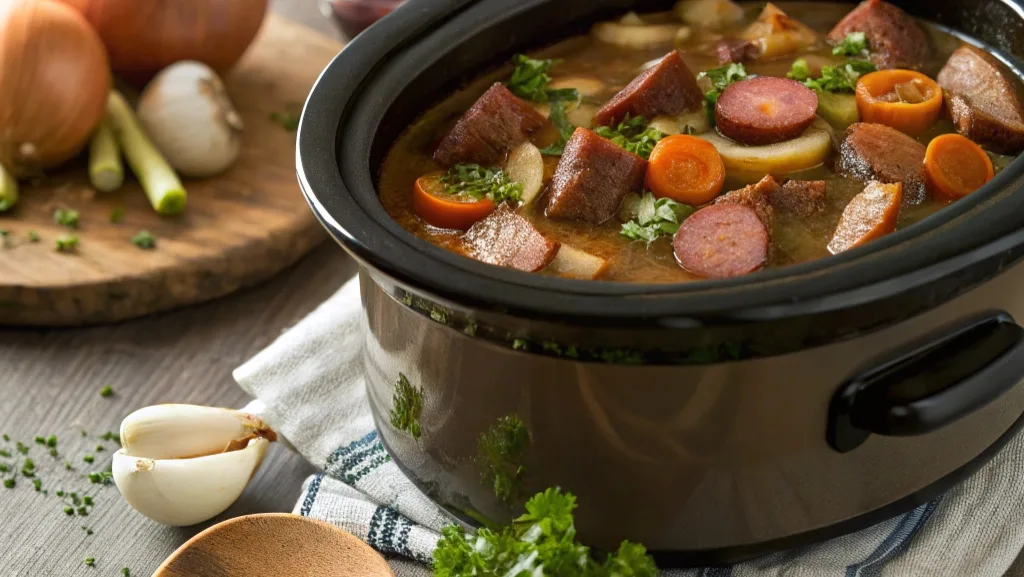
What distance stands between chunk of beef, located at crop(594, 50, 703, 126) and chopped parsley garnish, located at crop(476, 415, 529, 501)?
84 centimetres

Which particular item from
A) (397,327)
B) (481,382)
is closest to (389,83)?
(397,327)

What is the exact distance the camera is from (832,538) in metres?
2.12

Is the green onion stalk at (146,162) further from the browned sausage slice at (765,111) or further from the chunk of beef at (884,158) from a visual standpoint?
the chunk of beef at (884,158)

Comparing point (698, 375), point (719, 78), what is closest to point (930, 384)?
point (698, 375)

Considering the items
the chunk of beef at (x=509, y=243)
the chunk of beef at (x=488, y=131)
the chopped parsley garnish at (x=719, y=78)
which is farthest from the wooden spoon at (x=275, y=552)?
the chopped parsley garnish at (x=719, y=78)

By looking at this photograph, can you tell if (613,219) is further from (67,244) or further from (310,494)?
(67,244)

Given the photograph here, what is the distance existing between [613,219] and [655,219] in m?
0.10

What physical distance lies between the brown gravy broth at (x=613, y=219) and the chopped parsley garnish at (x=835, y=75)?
3.8 inches

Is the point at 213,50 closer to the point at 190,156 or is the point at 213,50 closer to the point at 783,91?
the point at 190,156

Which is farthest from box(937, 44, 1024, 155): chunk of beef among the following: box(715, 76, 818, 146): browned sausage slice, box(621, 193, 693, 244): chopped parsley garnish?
box(621, 193, 693, 244): chopped parsley garnish

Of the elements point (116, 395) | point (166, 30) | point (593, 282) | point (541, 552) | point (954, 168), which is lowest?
point (116, 395)

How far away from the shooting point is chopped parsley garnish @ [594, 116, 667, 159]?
231 cm

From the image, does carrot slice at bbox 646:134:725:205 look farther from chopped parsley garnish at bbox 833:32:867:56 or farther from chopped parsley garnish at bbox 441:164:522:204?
chopped parsley garnish at bbox 833:32:867:56

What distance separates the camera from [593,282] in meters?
1.71
